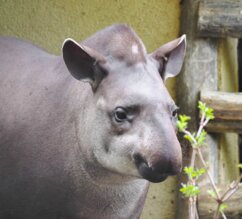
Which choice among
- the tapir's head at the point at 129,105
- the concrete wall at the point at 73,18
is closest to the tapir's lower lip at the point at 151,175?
the tapir's head at the point at 129,105

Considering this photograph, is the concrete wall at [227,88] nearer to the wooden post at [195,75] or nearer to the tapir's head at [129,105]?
the wooden post at [195,75]

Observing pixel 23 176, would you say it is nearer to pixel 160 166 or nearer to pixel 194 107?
pixel 160 166

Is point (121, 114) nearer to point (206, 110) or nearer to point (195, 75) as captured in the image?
point (206, 110)

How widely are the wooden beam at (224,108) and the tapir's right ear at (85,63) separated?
1.50 metres

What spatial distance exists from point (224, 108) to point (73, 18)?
1.18 meters

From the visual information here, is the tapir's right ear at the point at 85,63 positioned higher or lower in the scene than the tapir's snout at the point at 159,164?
higher

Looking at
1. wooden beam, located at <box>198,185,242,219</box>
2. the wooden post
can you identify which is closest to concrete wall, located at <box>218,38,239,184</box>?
the wooden post

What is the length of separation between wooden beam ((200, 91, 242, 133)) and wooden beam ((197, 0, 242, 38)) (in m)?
0.39

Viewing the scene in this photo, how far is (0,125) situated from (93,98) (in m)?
0.65

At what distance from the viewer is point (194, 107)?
4.86 meters

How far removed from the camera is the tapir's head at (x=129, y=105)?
305cm

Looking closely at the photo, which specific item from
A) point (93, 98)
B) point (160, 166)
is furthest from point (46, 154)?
point (160, 166)

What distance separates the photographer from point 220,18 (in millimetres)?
4793

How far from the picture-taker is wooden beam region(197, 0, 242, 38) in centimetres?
479
